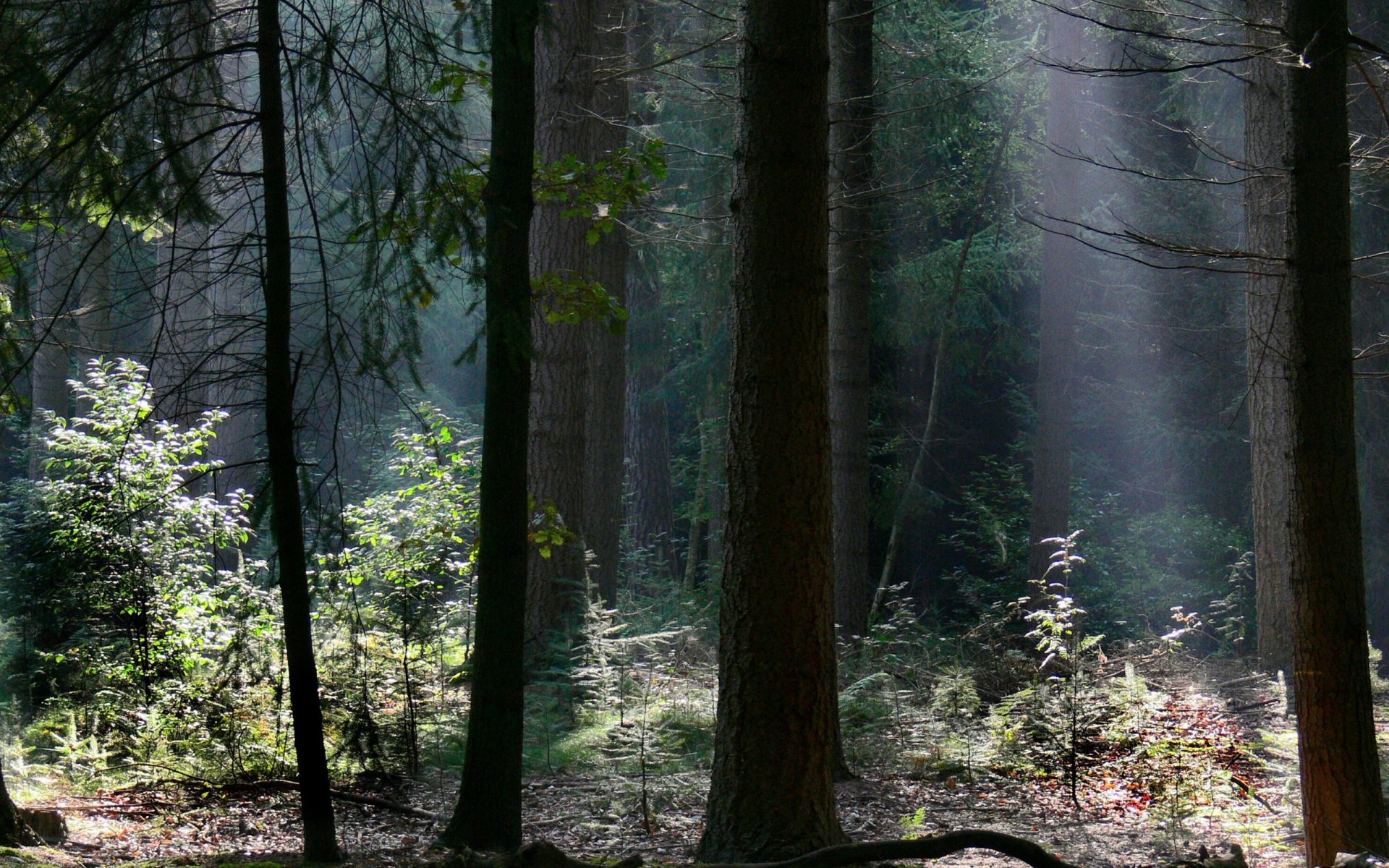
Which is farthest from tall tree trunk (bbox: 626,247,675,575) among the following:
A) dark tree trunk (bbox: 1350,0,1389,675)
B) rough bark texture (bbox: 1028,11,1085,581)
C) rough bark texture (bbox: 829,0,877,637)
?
dark tree trunk (bbox: 1350,0,1389,675)

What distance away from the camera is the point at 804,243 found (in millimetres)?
4992

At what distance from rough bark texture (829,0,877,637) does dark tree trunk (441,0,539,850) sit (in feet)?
14.7

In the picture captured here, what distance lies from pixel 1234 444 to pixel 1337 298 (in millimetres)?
16913

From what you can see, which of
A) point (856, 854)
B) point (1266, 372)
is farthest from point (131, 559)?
point (1266, 372)

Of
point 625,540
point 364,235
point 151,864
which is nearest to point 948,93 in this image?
point 625,540

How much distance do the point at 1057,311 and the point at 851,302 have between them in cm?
819

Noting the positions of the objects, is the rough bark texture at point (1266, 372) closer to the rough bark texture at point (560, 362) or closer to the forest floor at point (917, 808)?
the forest floor at point (917, 808)

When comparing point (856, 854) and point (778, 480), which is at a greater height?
point (778, 480)

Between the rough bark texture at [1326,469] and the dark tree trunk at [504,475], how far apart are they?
12.8 ft

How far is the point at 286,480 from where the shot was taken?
4.63 m

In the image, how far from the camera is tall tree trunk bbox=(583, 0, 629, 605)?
10.3m

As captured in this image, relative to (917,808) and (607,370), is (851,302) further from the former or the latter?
(917,808)

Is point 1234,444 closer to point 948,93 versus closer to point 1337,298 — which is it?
point 948,93

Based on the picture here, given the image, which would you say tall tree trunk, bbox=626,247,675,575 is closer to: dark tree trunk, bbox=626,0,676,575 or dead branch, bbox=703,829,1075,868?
dark tree trunk, bbox=626,0,676,575
